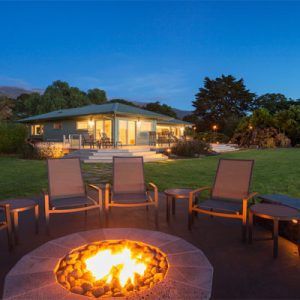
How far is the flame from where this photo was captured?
6.34 ft

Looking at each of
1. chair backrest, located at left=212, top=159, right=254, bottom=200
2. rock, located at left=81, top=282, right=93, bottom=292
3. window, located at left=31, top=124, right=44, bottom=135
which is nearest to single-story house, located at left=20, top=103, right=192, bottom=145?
window, located at left=31, top=124, right=44, bottom=135

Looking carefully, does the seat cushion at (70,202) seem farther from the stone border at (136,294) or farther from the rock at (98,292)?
the rock at (98,292)

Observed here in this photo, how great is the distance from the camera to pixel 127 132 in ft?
66.9

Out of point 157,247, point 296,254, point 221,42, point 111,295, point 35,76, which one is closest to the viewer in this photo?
point 111,295

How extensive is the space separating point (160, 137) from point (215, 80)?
3036 centimetres

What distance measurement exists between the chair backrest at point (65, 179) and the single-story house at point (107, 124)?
42.1ft

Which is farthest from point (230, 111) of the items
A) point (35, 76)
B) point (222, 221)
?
point (35, 76)

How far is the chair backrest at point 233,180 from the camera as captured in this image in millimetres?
3789

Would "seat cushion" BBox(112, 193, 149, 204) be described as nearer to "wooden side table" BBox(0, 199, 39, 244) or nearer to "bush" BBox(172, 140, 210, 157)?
"wooden side table" BBox(0, 199, 39, 244)

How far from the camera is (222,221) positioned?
12.8ft

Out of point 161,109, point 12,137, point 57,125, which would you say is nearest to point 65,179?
point 12,137

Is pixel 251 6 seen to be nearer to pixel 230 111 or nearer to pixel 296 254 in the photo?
pixel 296 254

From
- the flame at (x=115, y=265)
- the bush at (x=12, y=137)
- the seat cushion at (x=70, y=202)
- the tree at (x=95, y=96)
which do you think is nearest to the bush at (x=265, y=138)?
the bush at (x=12, y=137)

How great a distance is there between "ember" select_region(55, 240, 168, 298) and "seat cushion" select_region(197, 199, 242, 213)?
4.74 feet
